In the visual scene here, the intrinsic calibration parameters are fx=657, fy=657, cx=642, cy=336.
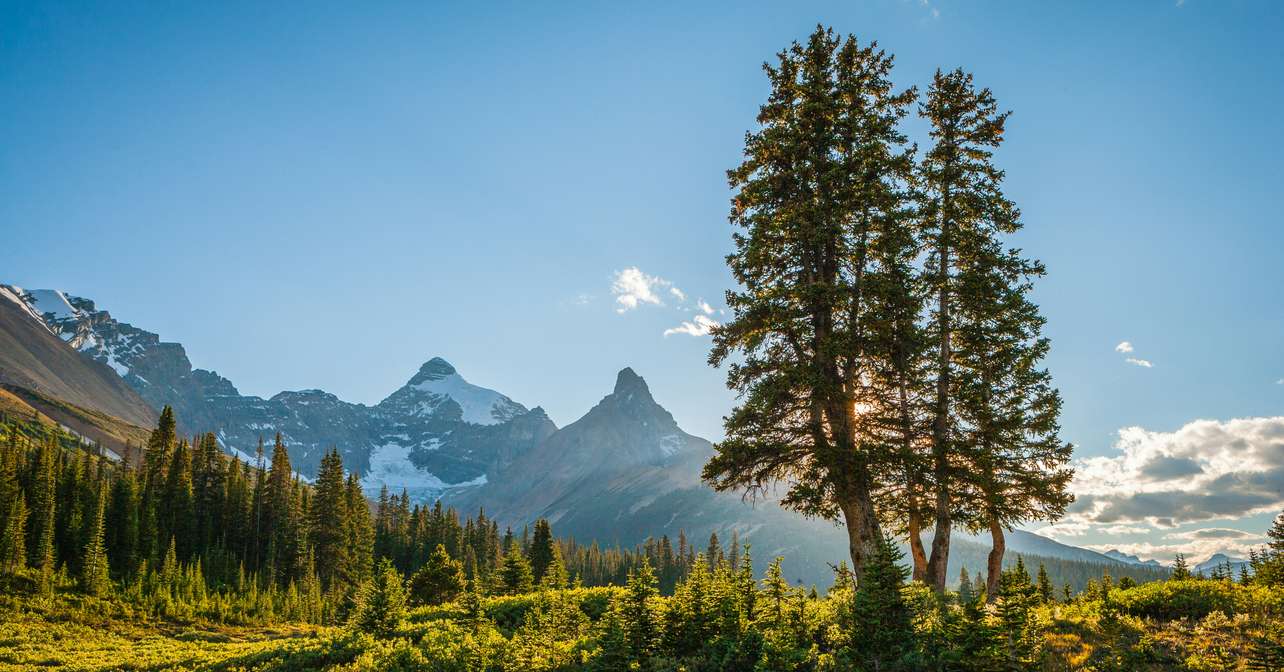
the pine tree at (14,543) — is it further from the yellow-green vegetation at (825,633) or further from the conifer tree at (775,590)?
the conifer tree at (775,590)

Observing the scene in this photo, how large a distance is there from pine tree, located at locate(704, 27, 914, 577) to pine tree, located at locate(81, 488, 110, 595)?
6592cm

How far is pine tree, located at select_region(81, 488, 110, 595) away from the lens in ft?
191

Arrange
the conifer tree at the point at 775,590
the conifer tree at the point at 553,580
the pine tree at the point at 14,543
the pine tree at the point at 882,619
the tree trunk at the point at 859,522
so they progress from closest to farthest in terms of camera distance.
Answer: the pine tree at the point at 882,619 → the conifer tree at the point at 775,590 → the tree trunk at the point at 859,522 → the conifer tree at the point at 553,580 → the pine tree at the point at 14,543

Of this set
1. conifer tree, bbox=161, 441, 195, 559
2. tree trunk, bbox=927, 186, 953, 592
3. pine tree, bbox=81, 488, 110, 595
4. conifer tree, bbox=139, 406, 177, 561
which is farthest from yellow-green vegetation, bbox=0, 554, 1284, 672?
conifer tree, bbox=161, 441, 195, 559

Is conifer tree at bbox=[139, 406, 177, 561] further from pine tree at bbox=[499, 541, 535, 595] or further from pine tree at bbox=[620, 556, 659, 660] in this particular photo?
pine tree at bbox=[620, 556, 659, 660]

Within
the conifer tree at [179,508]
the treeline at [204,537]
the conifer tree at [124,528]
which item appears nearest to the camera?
the treeline at [204,537]

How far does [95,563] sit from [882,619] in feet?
244

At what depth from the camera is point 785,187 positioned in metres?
19.7

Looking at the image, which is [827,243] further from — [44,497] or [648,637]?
[44,497]

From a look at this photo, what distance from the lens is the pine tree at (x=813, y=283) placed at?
17359mm

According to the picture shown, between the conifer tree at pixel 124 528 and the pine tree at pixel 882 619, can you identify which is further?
the conifer tree at pixel 124 528

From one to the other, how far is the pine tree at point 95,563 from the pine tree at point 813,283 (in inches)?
2595

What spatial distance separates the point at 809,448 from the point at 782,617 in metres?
5.26

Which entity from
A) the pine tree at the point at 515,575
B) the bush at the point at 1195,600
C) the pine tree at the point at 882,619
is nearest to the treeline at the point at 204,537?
the pine tree at the point at 515,575
